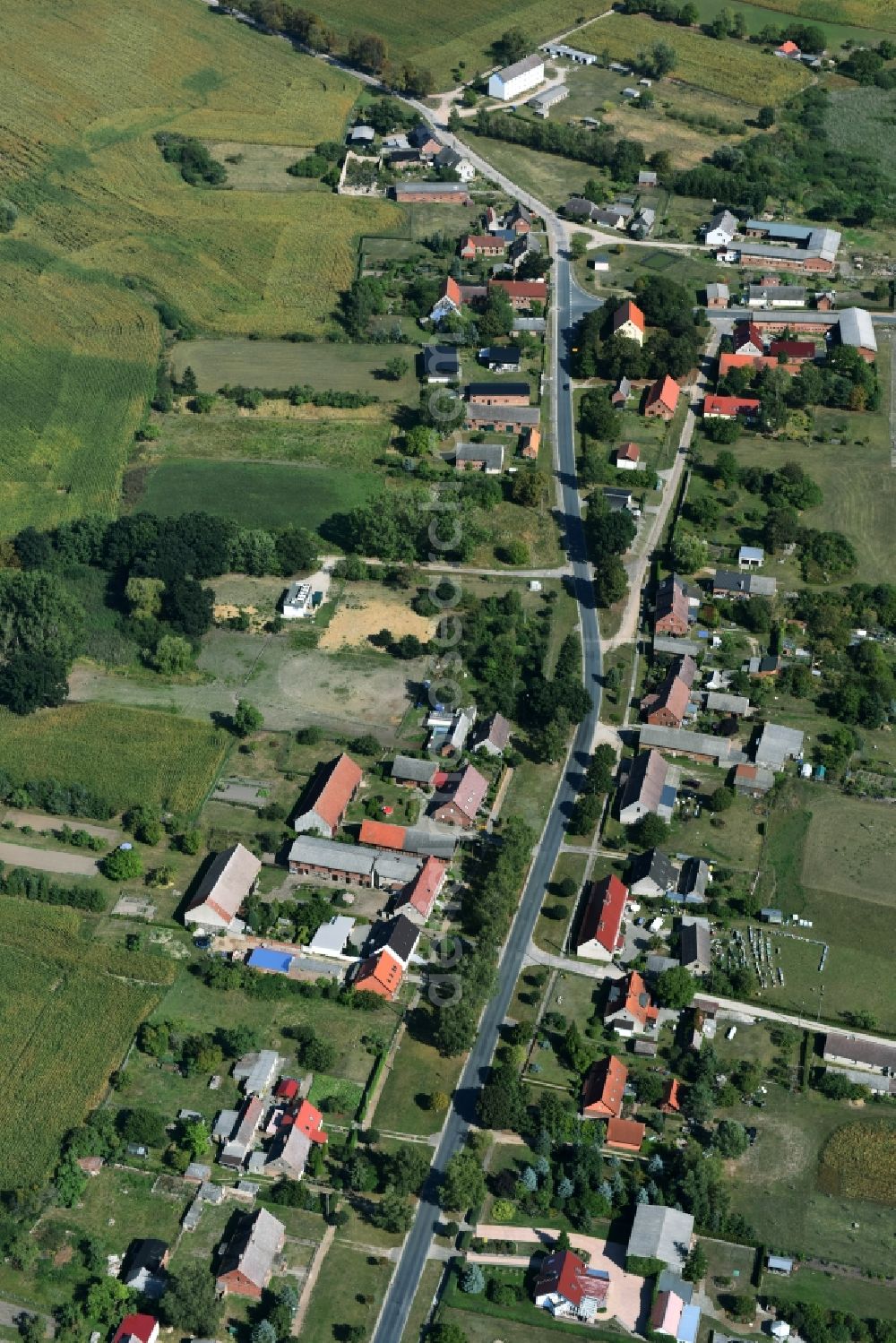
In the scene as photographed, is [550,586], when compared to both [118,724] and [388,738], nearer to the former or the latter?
[388,738]

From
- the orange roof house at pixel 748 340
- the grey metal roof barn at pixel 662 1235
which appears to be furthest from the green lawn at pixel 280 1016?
the orange roof house at pixel 748 340

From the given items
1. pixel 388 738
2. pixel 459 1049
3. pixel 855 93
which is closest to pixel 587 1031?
pixel 459 1049

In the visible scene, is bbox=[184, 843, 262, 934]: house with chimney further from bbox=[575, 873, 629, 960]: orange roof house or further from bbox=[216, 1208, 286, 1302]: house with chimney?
bbox=[575, 873, 629, 960]: orange roof house

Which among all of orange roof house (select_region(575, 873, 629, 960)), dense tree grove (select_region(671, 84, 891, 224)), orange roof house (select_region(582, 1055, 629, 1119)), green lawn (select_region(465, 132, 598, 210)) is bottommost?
orange roof house (select_region(582, 1055, 629, 1119))

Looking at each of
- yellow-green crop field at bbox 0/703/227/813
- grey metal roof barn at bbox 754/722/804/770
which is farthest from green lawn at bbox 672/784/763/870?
yellow-green crop field at bbox 0/703/227/813

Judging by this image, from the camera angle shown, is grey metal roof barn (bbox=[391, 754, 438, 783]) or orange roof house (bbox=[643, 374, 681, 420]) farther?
orange roof house (bbox=[643, 374, 681, 420])

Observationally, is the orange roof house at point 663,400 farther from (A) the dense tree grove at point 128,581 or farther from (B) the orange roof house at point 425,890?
(B) the orange roof house at point 425,890
